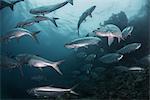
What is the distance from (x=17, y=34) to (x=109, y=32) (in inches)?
39.9

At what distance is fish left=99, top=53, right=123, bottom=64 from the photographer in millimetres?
5906

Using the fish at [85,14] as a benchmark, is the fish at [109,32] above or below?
below

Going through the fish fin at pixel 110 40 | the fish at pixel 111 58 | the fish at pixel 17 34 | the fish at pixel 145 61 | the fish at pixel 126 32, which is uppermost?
the fish at pixel 17 34

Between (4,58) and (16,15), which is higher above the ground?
(16,15)

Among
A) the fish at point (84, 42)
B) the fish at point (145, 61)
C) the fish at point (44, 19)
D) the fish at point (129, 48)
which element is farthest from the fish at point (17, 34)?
the fish at point (145, 61)

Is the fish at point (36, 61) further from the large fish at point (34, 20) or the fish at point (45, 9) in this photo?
the fish at point (45, 9)

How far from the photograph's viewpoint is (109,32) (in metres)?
5.86

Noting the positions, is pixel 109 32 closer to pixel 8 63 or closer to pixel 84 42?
pixel 84 42

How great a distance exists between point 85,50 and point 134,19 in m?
0.64

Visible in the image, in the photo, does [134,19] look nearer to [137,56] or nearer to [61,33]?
[137,56]

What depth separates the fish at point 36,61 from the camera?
5895mm

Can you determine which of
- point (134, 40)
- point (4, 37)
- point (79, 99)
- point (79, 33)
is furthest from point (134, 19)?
point (4, 37)

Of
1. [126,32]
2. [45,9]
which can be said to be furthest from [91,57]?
[45,9]

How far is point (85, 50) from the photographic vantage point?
5.91m
